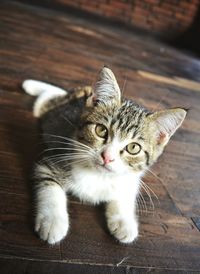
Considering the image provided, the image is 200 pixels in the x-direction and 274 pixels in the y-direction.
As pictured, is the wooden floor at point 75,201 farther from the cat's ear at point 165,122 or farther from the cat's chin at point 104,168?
the cat's ear at point 165,122

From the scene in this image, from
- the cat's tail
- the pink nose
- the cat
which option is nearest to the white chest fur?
→ the cat

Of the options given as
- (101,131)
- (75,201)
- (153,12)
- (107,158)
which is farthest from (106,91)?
(153,12)

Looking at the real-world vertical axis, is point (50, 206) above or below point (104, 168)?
below

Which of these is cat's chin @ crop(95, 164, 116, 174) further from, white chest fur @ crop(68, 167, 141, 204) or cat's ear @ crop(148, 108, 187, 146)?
cat's ear @ crop(148, 108, 187, 146)

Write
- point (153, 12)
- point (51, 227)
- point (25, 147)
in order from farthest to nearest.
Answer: point (153, 12) → point (25, 147) → point (51, 227)

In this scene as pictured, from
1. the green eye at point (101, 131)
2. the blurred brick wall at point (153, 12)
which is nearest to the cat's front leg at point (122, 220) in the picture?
the green eye at point (101, 131)

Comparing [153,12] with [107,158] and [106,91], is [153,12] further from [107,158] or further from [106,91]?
[107,158]

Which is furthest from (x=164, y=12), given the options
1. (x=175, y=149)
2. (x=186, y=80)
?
(x=175, y=149)
